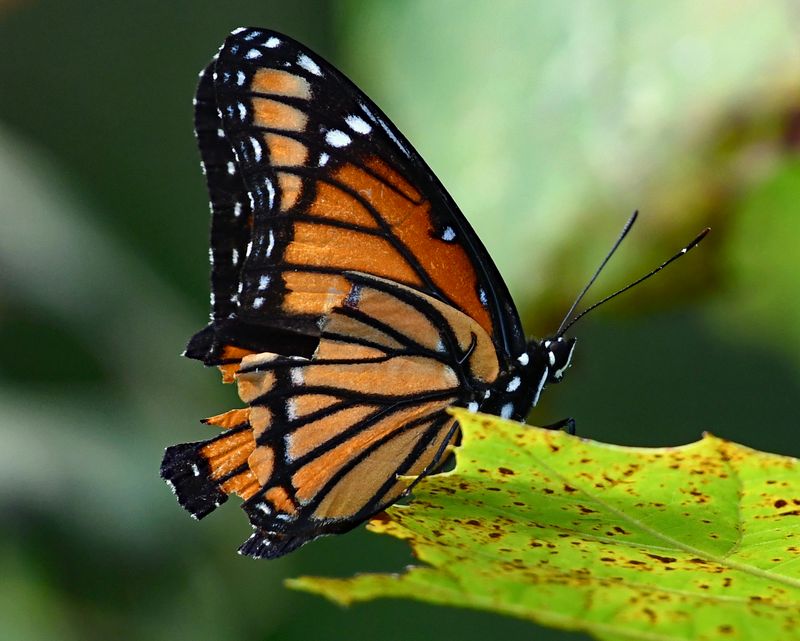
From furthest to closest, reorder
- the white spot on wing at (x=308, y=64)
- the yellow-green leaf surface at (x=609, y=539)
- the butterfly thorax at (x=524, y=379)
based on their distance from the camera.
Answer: the butterfly thorax at (x=524, y=379) → the white spot on wing at (x=308, y=64) → the yellow-green leaf surface at (x=609, y=539)

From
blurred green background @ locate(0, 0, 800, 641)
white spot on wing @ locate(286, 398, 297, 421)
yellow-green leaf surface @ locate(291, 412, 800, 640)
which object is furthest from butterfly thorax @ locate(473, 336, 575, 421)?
yellow-green leaf surface @ locate(291, 412, 800, 640)

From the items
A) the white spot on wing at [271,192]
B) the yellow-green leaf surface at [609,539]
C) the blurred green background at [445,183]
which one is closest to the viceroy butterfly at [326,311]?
the white spot on wing at [271,192]

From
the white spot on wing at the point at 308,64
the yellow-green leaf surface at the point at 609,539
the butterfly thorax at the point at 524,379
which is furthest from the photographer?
the butterfly thorax at the point at 524,379

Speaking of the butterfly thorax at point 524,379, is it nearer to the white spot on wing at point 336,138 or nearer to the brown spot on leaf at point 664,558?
the white spot on wing at point 336,138

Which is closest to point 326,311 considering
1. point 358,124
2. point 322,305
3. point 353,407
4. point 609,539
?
point 322,305

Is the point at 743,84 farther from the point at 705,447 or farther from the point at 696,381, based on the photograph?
the point at 696,381

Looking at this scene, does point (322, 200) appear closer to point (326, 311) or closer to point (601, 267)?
point (326, 311)

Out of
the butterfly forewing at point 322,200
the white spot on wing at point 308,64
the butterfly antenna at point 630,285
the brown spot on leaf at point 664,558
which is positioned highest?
the white spot on wing at point 308,64

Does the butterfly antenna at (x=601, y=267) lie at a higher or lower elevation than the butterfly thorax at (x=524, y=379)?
higher
